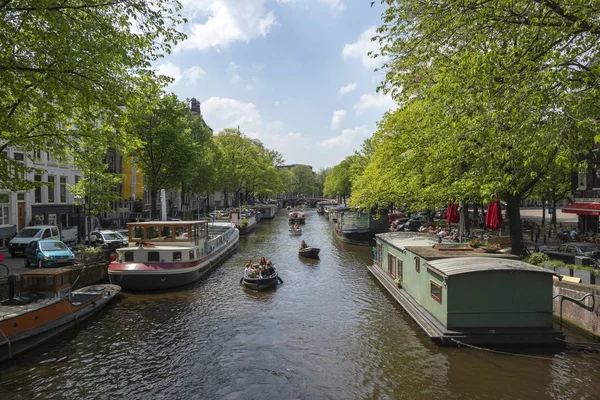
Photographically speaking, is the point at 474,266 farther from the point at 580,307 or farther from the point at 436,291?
the point at 580,307

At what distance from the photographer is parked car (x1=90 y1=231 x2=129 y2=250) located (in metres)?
26.1

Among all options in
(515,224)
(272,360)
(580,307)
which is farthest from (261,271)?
(580,307)

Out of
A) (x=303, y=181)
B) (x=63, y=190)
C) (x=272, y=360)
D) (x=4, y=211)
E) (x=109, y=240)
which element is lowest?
(x=272, y=360)

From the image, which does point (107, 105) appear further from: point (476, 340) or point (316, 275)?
point (316, 275)

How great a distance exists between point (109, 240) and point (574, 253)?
28.0 metres

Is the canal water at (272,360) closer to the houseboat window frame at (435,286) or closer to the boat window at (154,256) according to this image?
the houseboat window frame at (435,286)

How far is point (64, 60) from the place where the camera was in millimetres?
11547

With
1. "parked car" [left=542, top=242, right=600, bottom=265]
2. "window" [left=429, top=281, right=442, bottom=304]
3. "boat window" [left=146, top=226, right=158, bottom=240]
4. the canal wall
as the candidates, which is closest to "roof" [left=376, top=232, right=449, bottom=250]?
"window" [left=429, top=281, right=442, bottom=304]

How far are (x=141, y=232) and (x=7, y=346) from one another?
11039mm

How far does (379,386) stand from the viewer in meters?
11.4

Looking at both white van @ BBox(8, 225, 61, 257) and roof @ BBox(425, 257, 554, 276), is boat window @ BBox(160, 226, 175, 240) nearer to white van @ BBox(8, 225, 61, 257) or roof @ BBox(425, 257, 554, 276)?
white van @ BBox(8, 225, 61, 257)

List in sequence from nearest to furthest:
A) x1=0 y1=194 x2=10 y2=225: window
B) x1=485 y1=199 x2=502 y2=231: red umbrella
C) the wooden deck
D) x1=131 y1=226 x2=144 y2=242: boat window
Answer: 1. the wooden deck
2. x1=485 y1=199 x2=502 y2=231: red umbrella
3. x1=131 y1=226 x2=144 y2=242: boat window
4. x1=0 y1=194 x2=10 y2=225: window

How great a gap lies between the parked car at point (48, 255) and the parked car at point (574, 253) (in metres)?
24.8

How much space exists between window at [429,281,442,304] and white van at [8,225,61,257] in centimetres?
2411
